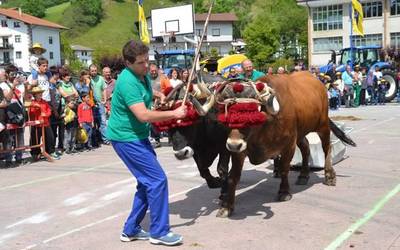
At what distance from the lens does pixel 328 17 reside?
60.3 meters

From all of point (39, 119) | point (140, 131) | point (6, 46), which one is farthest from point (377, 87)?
point (6, 46)

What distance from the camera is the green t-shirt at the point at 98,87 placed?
12.8 metres

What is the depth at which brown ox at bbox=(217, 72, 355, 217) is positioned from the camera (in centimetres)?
632

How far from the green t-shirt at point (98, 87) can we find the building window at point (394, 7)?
160 feet

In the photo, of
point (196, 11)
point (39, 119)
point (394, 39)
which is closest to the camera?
point (39, 119)

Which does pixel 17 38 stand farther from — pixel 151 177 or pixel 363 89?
pixel 151 177

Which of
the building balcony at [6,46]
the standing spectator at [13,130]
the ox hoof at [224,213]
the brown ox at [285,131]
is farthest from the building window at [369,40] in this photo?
the building balcony at [6,46]

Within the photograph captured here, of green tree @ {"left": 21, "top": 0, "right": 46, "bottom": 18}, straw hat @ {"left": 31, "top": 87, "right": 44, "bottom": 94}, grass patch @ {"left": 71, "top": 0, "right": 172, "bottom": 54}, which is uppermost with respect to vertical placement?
green tree @ {"left": 21, "top": 0, "right": 46, "bottom": 18}

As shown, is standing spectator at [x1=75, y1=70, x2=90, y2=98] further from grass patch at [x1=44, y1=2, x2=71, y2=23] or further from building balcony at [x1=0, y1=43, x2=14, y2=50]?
grass patch at [x1=44, y1=2, x2=71, y2=23]

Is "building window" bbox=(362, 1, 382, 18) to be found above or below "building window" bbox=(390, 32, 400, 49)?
above

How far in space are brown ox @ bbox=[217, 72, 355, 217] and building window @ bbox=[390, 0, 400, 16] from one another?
168 ft

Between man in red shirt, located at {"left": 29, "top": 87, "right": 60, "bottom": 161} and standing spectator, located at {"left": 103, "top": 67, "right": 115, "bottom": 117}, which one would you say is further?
standing spectator, located at {"left": 103, "top": 67, "right": 115, "bottom": 117}

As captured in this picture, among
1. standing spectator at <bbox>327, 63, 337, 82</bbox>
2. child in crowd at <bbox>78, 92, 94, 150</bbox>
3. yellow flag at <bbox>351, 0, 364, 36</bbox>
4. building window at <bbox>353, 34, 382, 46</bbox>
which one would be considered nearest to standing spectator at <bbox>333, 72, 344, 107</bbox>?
standing spectator at <bbox>327, 63, 337, 82</bbox>

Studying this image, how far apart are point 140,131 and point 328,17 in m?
58.2
